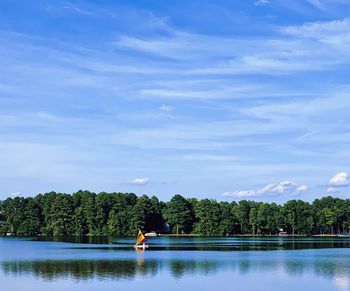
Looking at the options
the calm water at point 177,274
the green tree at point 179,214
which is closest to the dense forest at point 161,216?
the green tree at point 179,214

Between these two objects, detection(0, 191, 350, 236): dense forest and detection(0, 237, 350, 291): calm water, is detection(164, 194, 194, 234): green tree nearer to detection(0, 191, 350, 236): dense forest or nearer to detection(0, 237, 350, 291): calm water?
detection(0, 191, 350, 236): dense forest

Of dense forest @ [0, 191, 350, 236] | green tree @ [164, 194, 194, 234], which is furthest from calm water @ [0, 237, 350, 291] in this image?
green tree @ [164, 194, 194, 234]

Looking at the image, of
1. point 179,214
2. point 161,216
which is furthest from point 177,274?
point 161,216

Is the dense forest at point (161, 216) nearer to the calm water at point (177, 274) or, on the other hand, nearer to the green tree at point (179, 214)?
the green tree at point (179, 214)

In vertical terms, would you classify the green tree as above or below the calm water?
above

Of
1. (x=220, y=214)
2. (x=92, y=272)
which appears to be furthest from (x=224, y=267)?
(x=220, y=214)

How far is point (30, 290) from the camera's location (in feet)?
132

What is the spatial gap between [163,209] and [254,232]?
81.2ft

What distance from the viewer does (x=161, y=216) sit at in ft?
541

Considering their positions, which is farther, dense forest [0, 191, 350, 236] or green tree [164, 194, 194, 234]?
green tree [164, 194, 194, 234]

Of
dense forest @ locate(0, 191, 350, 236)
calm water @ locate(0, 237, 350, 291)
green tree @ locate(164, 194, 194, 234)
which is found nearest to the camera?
calm water @ locate(0, 237, 350, 291)

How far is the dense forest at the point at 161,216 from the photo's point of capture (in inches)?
6038

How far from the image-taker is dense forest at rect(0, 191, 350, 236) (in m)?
153

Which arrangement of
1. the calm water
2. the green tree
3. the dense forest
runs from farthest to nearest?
the green tree < the dense forest < the calm water
